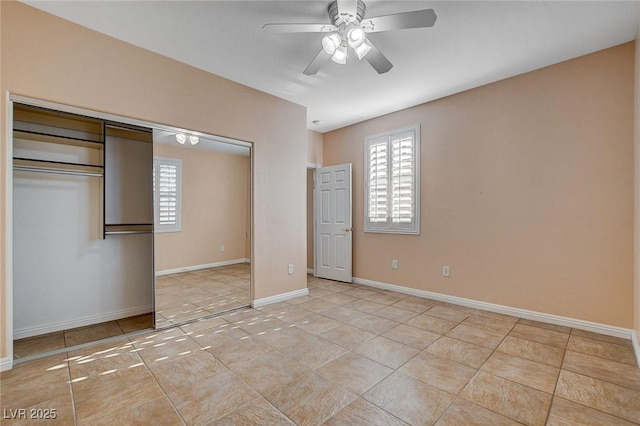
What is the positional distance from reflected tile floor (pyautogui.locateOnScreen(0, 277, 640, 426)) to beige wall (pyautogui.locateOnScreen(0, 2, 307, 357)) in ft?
2.58

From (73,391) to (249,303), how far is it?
1.97 m

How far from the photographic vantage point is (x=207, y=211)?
356 cm

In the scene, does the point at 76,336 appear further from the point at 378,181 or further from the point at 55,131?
the point at 378,181

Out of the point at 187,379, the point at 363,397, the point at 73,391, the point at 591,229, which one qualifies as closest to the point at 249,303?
the point at 187,379

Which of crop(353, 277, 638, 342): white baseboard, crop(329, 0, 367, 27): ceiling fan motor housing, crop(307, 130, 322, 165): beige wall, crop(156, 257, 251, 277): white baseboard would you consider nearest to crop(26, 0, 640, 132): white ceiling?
crop(329, 0, 367, 27): ceiling fan motor housing

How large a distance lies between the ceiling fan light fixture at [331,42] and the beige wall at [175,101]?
1.69 m

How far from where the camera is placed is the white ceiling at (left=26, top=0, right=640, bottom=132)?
230 centimetres

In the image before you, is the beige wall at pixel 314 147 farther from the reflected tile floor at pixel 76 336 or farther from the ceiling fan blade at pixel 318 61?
the reflected tile floor at pixel 76 336

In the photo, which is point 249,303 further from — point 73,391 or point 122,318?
point 73,391

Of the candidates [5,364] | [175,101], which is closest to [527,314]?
[175,101]

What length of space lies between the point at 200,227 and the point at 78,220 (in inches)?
47.0

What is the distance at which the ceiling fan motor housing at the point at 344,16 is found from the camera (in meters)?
2.18

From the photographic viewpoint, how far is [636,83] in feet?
8.60

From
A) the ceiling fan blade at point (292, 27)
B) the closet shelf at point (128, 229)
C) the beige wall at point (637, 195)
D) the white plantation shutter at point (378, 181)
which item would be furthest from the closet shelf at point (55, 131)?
the beige wall at point (637, 195)
